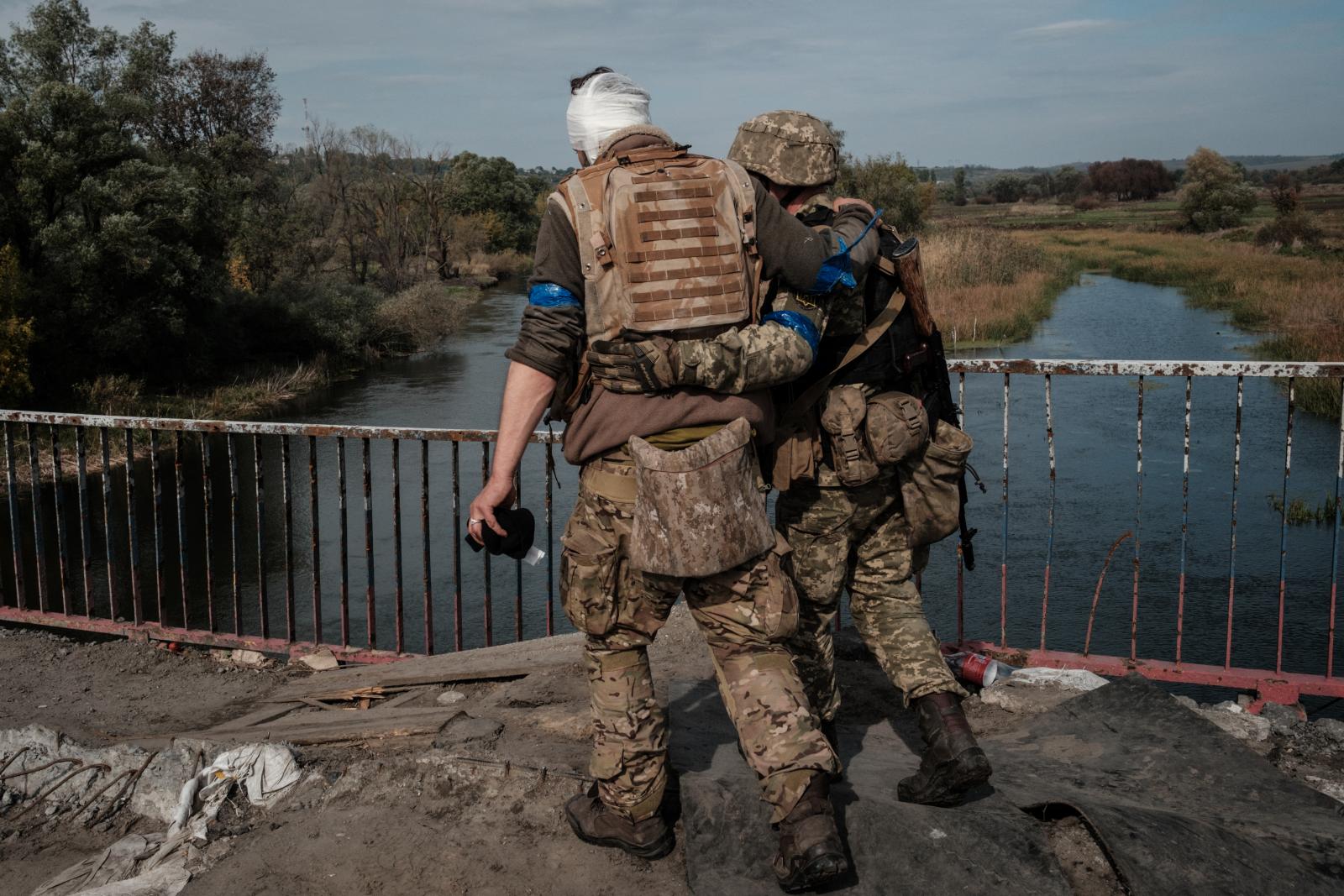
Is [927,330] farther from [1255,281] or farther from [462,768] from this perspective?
[1255,281]

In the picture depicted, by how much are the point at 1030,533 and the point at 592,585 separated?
31.8 ft

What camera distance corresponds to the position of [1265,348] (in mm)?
23453

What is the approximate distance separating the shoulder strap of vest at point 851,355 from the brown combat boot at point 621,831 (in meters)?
1.30

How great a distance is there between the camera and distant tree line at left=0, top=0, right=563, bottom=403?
23781mm

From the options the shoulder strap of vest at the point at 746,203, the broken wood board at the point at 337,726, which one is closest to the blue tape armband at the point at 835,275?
the shoulder strap of vest at the point at 746,203

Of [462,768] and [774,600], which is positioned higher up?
[774,600]

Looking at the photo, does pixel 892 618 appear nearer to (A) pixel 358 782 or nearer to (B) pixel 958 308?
(A) pixel 358 782

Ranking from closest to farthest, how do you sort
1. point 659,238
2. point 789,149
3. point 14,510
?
point 659,238
point 789,149
point 14,510

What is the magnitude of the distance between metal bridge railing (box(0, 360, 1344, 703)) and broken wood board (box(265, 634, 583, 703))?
35 centimetres

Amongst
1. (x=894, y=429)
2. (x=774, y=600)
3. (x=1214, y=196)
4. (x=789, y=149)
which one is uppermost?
(x=1214, y=196)

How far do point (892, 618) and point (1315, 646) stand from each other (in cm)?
678

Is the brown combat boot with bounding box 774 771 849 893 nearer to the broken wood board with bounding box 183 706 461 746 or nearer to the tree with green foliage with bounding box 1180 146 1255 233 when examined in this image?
the broken wood board with bounding box 183 706 461 746

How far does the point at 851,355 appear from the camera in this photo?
3629mm

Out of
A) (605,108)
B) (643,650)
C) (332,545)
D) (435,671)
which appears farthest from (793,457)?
(332,545)
